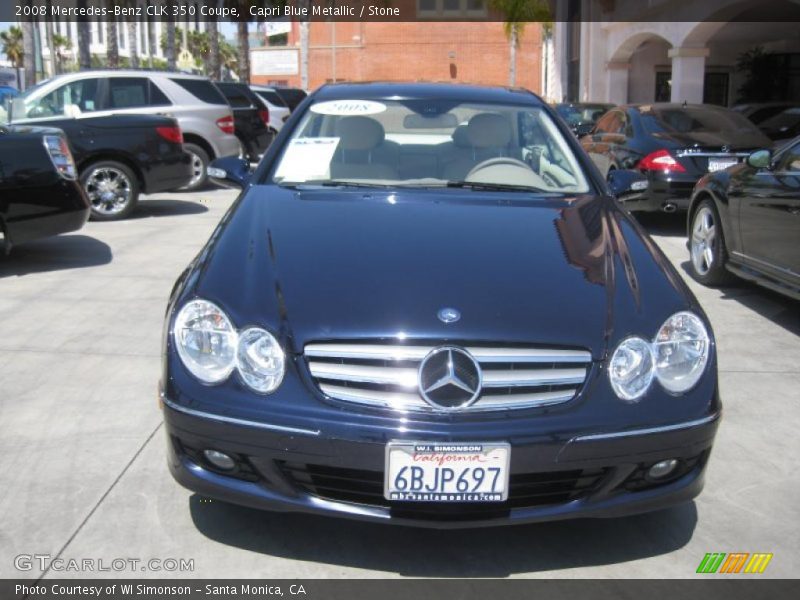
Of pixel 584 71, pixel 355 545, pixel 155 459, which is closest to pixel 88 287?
pixel 155 459

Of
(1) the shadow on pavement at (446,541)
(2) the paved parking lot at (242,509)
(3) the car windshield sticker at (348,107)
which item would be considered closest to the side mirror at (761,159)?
(2) the paved parking lot at (242,509)

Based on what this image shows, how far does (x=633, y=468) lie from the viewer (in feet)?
9.77

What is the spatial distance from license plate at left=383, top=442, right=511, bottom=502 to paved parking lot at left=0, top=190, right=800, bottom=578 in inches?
14.9

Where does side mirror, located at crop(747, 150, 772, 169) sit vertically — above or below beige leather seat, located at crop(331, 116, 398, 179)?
below

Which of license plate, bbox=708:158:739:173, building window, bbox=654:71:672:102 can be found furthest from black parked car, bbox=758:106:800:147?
building window, bbox=654:71:672:102

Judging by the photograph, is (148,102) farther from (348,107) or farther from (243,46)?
(243,46)

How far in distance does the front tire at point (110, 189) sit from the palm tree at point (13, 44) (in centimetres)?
7889

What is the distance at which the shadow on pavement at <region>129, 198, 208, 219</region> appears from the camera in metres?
11.5

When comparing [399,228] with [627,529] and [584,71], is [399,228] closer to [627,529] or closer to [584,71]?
[627,529]

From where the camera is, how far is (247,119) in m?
16.1

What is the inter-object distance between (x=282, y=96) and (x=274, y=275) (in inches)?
781

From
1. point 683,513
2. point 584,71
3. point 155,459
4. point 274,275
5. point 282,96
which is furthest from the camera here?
point 584,71

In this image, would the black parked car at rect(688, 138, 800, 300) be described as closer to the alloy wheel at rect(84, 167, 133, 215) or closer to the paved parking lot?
the paved parking lot

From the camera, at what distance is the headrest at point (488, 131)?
4.65m
